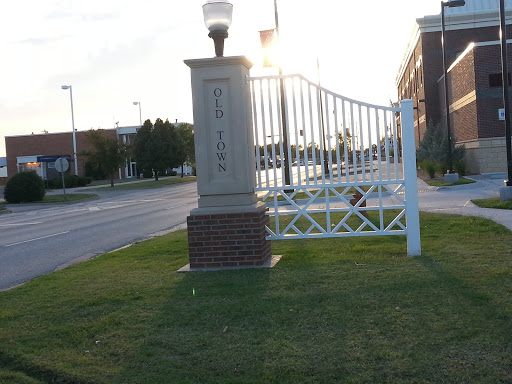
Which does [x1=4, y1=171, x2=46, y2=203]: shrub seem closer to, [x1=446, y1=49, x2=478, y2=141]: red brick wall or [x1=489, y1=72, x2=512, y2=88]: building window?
[x1=446, y1=49, x2=478, y2=141]: red brick wall

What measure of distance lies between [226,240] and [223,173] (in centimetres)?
93

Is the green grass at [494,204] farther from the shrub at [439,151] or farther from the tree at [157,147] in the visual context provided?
the tree at [157,147]

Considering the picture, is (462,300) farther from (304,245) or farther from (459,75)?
(459,75)

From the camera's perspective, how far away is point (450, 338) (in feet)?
16.2

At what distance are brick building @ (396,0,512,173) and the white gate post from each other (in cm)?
2496

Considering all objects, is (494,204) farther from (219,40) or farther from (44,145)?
(44,145)

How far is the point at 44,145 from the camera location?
76875mm

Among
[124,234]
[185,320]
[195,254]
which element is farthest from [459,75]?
[185,320]

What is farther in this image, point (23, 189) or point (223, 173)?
point (23, 189)

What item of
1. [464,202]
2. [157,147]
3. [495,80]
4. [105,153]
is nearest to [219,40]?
[464,202]

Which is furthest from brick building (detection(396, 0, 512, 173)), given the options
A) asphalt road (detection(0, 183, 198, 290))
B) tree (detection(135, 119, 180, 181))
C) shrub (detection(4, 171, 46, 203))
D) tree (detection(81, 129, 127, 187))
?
tree (detection(81, 129, 127, 187))

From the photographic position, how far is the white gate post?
28.8ft

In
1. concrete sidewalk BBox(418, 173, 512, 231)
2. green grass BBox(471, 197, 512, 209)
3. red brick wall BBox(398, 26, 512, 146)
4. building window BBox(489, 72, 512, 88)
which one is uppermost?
red brick wall BBox(398, 26, 512, 146)

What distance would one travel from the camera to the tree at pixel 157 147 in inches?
2456
